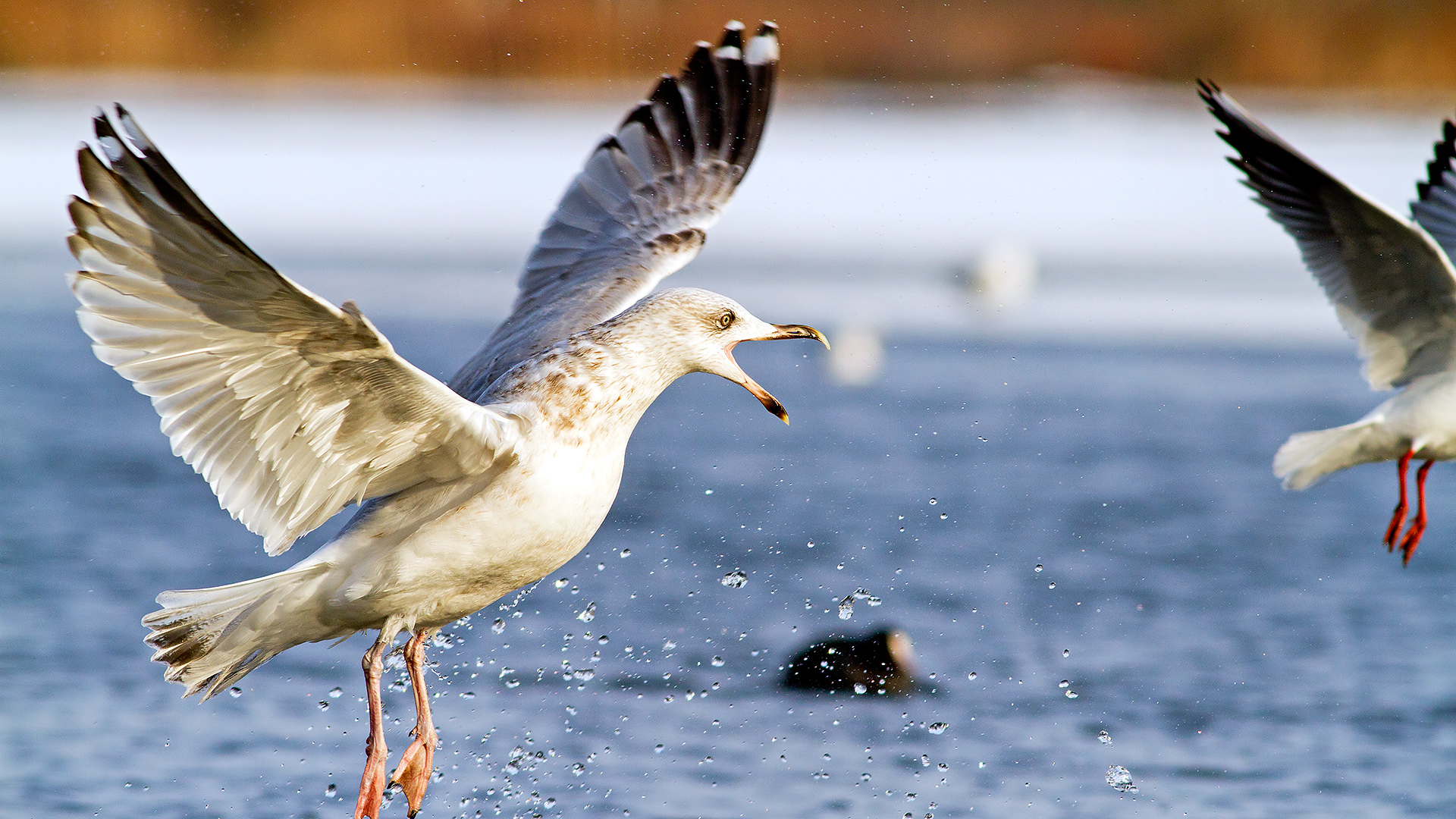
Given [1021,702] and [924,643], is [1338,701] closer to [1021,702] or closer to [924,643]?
[1021,702]

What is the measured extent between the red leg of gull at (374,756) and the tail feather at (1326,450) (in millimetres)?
3806

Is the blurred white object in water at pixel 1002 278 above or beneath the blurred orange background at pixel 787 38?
beneath

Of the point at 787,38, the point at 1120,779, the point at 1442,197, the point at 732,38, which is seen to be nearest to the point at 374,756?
the point at 1120,779

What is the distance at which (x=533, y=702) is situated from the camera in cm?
612

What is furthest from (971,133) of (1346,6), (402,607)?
(402,607)

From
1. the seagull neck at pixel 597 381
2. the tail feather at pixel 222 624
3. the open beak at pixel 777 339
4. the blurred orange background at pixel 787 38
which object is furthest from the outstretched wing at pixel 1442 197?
the blurred orange background at pixel 787 38

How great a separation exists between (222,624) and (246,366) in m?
0.86

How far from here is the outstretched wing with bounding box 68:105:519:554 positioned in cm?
359

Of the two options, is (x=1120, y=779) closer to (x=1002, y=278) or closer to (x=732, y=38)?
(x=732, y=38)

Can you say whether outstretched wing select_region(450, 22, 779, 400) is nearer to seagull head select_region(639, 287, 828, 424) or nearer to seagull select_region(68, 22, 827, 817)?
seagull select_region(68, 22, 827, 817)

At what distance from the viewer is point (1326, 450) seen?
6480 millimetres

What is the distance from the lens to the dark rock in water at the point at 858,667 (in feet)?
20.7

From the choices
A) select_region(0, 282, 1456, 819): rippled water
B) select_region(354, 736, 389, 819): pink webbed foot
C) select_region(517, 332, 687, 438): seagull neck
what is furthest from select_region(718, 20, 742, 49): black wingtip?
select_region(354, 736, 389, 819): pink webbed foot

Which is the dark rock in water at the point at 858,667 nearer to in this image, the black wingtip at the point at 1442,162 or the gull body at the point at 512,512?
the gull body at the point at 512,512
